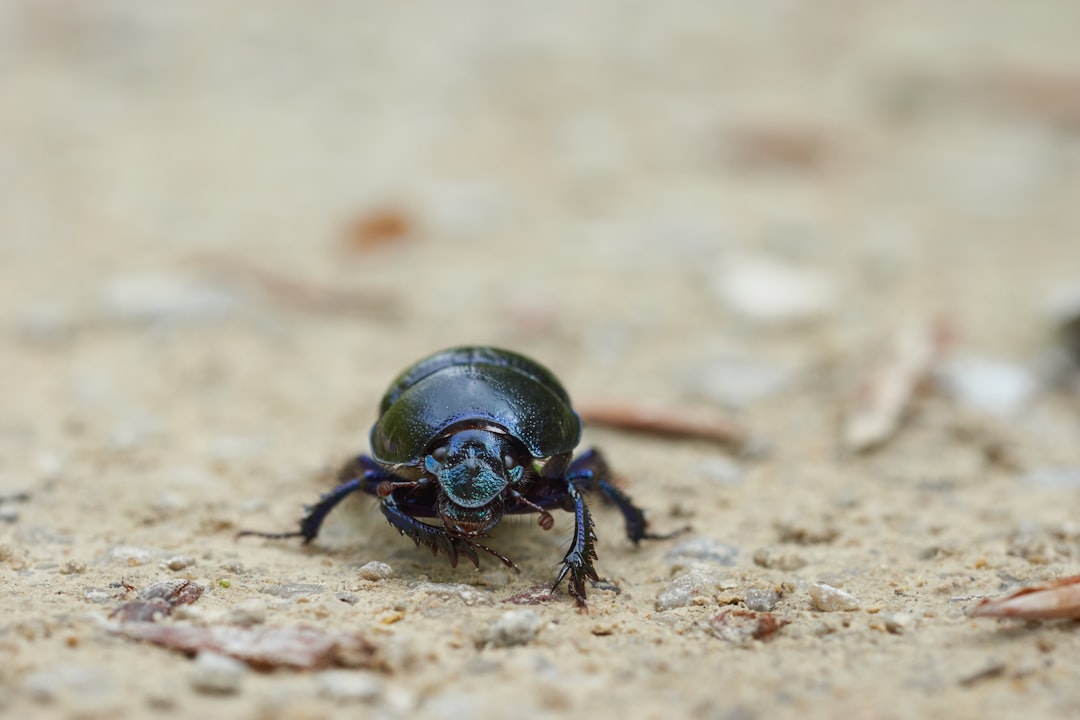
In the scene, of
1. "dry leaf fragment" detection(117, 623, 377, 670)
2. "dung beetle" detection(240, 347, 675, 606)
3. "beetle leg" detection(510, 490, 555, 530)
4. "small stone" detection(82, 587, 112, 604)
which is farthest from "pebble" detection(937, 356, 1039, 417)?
"small stone" detection(82, 587, 112, 604)

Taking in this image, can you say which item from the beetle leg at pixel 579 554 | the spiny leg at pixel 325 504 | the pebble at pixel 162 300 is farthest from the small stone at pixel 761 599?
the pebble at pixel 162 300

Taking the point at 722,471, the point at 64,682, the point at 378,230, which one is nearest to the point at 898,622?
the point at 722,471

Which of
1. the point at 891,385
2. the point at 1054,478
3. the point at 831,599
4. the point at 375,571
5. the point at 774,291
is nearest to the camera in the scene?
the point at 831,599

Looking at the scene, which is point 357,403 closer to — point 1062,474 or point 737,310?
point 737,310

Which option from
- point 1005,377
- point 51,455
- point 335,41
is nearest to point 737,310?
point 1005,377

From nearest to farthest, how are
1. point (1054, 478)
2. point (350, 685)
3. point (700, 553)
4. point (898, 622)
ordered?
point (350, 685) → point (898, 622) → point (700, 553) → point (1054, 478)

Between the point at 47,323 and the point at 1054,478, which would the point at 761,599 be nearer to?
the point at 1054,478
